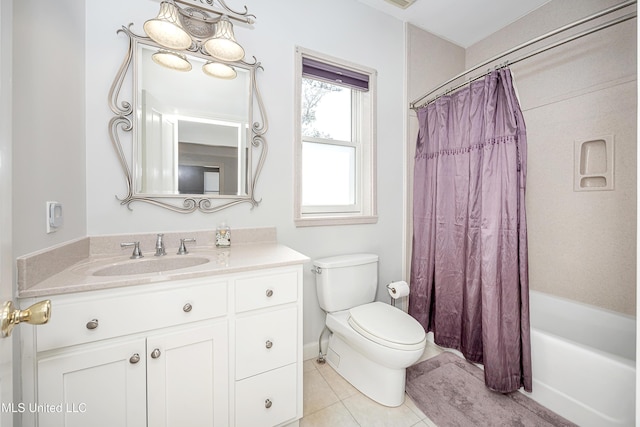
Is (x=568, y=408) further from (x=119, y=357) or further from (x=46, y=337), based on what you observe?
(x=46, y=337)

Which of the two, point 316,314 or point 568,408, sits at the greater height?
point 316,314

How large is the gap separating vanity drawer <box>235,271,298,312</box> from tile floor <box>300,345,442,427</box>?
0.70m

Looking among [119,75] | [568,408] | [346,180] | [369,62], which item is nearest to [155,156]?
[119,75]

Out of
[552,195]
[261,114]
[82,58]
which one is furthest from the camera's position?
[552,195]

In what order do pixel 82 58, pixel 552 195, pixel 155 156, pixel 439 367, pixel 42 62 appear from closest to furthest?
pixel 42 62 → pixel 82 58 → pixel 155 156 → pixel 439 367 → pixel 552 195

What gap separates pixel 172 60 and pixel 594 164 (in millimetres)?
2686

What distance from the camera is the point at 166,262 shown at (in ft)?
4.06

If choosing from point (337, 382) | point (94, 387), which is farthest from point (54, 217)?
point (337, 382)

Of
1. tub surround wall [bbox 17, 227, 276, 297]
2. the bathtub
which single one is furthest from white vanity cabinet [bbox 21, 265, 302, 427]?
the bathtub

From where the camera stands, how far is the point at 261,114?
158cm

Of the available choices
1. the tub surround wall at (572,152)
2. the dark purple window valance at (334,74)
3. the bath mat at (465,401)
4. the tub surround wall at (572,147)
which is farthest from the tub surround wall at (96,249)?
the tub surround wall at (572,152)

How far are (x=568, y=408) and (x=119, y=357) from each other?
206cm

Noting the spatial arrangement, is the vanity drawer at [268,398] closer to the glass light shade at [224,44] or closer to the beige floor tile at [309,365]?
the beige floor tile at [309,365]

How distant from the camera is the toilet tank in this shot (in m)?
1.65
